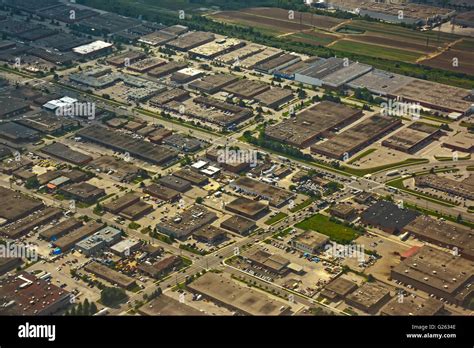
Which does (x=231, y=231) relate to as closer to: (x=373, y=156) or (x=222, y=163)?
(x=222, y=163)

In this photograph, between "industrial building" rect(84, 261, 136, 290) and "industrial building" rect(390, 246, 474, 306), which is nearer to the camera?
"industrial building" rect(390, 246, 474, 306)

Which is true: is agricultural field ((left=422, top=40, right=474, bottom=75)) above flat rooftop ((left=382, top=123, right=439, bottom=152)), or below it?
above

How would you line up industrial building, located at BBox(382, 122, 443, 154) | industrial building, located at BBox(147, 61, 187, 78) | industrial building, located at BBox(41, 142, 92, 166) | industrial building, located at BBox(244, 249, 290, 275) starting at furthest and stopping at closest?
industrial building, located at BBox(147, 61, 187, 78) → industrial building, located at BBox(382, 122, 443, 154) → industrial building, located at BBox(41, 142, 92, 166) → industrial building, located at BBox(244, 249, 290, 275)

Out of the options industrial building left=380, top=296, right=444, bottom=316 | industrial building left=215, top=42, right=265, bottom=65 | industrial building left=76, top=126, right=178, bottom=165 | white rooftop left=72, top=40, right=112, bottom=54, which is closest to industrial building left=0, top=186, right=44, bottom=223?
industrial building left=76, top=126, right=178, bottom=165

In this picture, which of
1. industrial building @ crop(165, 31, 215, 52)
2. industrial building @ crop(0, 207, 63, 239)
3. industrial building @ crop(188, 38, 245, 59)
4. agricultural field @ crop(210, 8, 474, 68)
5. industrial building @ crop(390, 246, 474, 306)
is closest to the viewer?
industrial building @ crop(390, 246, 474, 306)

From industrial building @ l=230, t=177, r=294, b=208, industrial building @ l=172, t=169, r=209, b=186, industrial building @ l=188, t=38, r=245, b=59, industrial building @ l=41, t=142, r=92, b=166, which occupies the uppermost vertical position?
industrial building @ l=188, t=38, r=245, b=59

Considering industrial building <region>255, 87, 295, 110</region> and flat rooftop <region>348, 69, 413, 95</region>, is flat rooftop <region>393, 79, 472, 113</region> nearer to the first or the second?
flat rooftop <region>348, 69, 413, 95</region>

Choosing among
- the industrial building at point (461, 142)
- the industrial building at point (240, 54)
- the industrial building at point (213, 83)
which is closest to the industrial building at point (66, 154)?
the industrial building at point (213, 83)

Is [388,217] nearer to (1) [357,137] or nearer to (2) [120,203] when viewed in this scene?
(1) [357,137]
